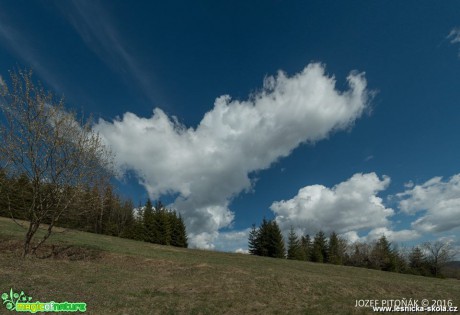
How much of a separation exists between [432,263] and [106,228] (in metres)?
96.2

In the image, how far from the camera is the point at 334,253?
84.0m

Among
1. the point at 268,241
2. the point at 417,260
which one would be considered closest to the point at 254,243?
the point at 268,241

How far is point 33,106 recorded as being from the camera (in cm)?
2169

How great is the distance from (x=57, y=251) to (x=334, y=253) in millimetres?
77361

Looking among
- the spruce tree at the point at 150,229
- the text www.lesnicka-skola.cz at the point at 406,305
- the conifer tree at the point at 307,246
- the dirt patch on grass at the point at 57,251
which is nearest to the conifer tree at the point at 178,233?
the spruce tree at the point at 150,229

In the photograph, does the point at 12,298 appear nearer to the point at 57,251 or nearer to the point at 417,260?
the point at 57,251

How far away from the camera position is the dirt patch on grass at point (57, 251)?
2391 cm

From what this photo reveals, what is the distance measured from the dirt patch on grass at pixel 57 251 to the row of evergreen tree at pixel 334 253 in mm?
57120

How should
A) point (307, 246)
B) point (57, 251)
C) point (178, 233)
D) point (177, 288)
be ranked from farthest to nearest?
point (307, 246)
point (178, 233)
point (57, 251)
point (177, 288)

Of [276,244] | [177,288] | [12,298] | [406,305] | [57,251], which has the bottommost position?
[12,298]

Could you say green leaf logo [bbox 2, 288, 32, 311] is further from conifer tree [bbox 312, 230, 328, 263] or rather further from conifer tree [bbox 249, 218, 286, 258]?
conifer tree [bbox 312, 230, 328, 263]

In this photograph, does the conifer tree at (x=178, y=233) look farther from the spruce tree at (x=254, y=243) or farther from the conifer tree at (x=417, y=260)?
the conifer tree at (x=417, y=260)

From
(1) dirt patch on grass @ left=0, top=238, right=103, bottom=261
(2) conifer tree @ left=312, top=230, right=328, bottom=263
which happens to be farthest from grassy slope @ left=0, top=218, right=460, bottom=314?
(2) conifer tree @ left=312, top=230, right=328, bottom=263

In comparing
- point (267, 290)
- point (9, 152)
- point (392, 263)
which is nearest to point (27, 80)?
point (9, 152)
